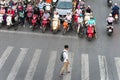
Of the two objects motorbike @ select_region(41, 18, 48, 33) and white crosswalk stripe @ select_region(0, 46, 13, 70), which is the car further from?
white crosswalk stripe @ select_region(0, 46, 13, 70)

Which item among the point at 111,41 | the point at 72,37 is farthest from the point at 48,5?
the point at 111,41

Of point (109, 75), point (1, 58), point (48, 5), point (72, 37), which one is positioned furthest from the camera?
point (48, 5)

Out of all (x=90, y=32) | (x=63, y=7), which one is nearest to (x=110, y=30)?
(x=90, y=32)

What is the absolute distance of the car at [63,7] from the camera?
3284 centimetres

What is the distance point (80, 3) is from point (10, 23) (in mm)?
7461

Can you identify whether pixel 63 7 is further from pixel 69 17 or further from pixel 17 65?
pixel 17 65

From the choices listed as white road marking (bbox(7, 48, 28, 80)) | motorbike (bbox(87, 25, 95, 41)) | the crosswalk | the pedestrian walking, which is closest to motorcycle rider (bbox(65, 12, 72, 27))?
motorbike (bbox(87, 25, 95, 41))

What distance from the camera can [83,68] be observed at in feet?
77.1

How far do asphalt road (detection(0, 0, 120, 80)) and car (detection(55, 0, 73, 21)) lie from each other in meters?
3.11

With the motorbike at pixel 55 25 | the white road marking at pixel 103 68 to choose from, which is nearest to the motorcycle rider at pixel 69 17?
the motorbike at pixel 55 25

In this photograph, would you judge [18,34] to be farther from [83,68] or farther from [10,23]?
[83,68]

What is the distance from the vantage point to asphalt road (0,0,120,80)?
73.6 feet

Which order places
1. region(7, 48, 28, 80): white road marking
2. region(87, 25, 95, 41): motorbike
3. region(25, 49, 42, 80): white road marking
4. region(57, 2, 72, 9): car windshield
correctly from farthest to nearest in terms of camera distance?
region(57, 2, 72, 9): car windshield
region(87, 25, 95, 41): motorbike
region(25, 49, 42, 80): white road marking
region(7, 48, 28, 80): white road marking

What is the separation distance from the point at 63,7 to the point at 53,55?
8.98 m
